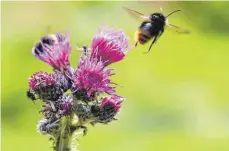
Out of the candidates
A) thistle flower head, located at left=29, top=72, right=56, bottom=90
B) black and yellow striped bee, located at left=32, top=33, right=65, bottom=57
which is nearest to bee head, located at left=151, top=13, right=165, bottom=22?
black and yellow striped bee, located at left=32, top=33, right=65, bottom=57

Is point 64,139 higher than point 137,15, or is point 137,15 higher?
point 137,15

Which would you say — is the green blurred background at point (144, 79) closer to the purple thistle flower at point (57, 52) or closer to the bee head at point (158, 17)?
the bee head at point (158, 17)

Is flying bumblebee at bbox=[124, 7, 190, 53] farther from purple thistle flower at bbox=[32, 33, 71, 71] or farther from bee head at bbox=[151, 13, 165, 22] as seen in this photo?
purple thistle flower at bbox=[32, 33, 71, 71]

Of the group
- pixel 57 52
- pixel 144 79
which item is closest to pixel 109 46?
pixel 57 52

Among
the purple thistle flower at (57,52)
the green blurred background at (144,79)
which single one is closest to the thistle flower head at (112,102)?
the purple thistle flower at (57,52)

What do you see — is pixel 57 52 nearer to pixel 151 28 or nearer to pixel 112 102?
pixel 112 102

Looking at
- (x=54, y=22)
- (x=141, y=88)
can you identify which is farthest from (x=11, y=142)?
(x=54, y=22)

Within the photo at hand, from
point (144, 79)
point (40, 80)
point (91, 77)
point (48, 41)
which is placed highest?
point (144, 79)
